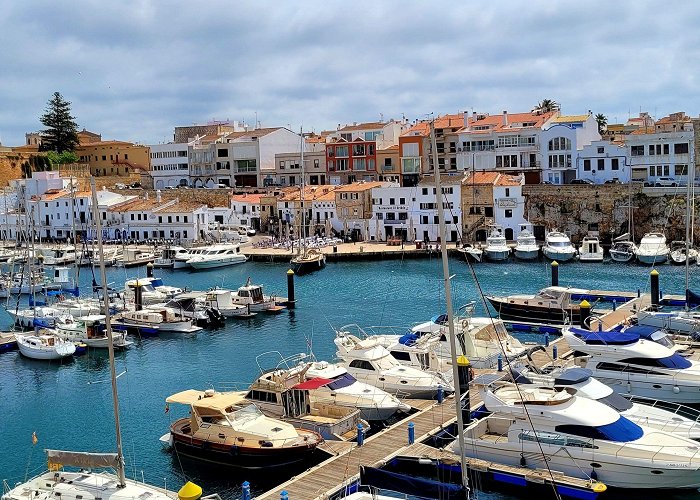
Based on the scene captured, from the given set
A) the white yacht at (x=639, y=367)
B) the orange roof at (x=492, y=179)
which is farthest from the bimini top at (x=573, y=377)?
the orange roof at (x=492, y=179)

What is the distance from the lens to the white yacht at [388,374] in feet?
92.6

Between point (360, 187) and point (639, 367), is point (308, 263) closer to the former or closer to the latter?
point (360, 187)

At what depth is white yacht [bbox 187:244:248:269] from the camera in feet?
235

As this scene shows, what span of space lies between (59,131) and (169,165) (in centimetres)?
2226

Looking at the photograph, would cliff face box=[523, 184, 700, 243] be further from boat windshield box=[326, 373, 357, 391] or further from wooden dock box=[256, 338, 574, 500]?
boat windshield box=[326, 373, 357, 391]

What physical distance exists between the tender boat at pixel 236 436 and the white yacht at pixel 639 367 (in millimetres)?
10438

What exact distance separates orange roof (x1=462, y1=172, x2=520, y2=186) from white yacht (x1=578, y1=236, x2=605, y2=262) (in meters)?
11.5

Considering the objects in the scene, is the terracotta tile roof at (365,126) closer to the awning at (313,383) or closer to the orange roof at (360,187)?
the orange roof at (360,187)

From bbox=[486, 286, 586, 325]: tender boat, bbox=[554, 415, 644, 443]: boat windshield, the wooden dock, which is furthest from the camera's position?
bbox=[486, 286, 586, 325]: tender boat

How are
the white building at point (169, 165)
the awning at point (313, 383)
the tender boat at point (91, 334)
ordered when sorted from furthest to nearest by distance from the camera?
the white building at point (169, 165), the tender boat at point (91, 334), the awning at point (313, 383)

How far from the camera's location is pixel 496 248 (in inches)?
2672

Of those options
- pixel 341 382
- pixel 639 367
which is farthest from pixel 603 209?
pixel 341 382

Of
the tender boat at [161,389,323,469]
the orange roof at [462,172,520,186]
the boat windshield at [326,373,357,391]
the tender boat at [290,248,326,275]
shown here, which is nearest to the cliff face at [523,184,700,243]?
the orange roof at [462,172,520,186]

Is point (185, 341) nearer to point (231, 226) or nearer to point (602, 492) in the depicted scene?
point (602, 492)
